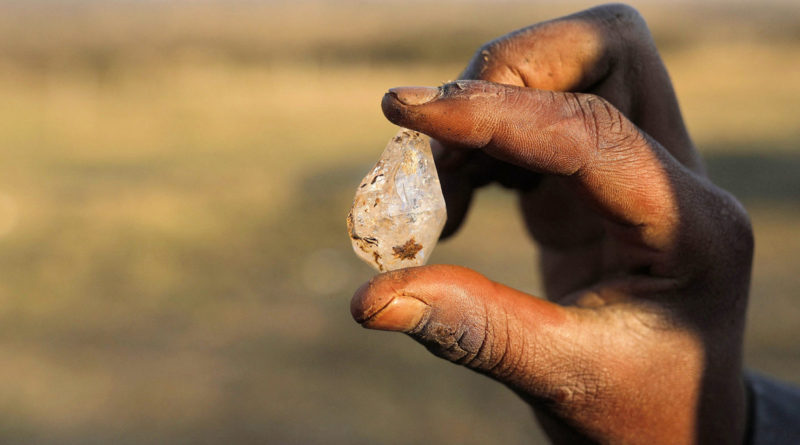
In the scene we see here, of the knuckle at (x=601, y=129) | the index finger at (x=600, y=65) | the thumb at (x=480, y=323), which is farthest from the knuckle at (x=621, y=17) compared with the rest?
the thumb at (x=480, y=323)

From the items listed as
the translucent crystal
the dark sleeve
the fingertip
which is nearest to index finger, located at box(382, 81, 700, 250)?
the fingertip

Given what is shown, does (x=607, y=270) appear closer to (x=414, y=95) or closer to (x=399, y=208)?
(x=399, y=208)

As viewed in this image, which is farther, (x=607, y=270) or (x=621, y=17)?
(x=607, y=270)

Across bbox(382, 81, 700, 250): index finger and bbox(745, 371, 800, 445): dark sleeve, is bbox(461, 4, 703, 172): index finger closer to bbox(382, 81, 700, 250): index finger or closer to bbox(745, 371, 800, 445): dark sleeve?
bbox(382, 81, 700, 250): index finger

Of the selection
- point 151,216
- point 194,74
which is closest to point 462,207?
point 151,216

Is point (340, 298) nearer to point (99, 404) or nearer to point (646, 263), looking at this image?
point (99, 404)

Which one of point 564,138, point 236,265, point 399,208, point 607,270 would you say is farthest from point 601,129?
point 236,265

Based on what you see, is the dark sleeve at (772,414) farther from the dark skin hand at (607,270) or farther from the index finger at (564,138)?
the index finger at (564,138)
